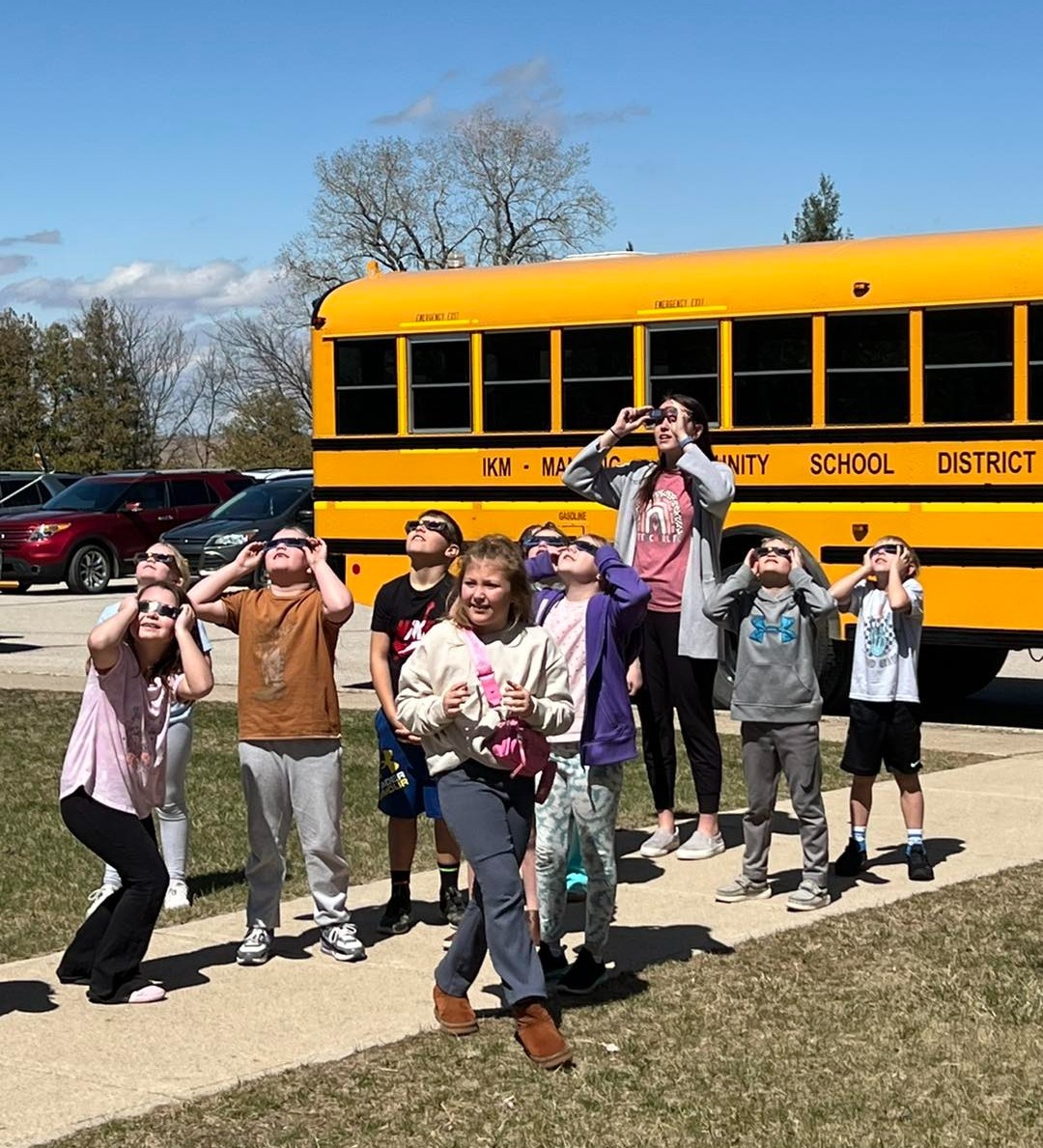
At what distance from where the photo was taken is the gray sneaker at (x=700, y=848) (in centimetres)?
855

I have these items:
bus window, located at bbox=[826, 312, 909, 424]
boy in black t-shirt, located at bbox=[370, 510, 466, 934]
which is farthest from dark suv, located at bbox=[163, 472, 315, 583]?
boy in black t-shirt, located at bbox=[370, 510, 466, 934]

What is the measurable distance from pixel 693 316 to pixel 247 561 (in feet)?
24.0

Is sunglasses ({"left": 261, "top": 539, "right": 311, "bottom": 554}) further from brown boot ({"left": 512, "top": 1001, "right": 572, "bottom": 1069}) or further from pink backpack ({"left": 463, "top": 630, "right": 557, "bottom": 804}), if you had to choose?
brown boot ({"left": 512, "top": 1001, "right": 572, "bottom": 1069})

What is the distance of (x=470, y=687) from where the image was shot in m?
5.76

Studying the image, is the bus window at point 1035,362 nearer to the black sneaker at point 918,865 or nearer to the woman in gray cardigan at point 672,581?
the woman in gray cardigan at point 672,581

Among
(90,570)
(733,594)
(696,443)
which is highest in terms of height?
(696,443)

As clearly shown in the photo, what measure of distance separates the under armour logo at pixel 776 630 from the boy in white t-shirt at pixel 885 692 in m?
0.53

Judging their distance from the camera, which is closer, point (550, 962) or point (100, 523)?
point (550, 962)

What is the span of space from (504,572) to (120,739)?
144cm

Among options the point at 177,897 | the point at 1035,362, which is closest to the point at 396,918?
the point at 177,897

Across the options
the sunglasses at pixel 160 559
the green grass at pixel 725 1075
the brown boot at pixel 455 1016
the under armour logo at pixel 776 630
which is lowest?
the green grass at pixel 725 1075

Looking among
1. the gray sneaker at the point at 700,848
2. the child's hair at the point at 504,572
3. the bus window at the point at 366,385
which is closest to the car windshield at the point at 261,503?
the bus window at the point at 366,385

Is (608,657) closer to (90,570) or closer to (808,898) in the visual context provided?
(808,898)

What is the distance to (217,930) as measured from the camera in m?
7.30
